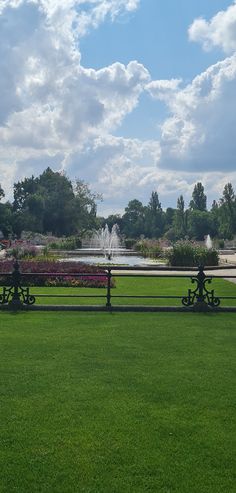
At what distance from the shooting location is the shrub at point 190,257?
28.9 m

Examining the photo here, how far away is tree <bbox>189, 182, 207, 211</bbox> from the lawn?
10492 centimetres

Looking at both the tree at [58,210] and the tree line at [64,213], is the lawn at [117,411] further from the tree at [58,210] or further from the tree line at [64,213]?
the tree at [58,210]

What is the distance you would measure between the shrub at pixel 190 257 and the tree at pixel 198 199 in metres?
83.7

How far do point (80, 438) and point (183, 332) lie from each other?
16.2 feet

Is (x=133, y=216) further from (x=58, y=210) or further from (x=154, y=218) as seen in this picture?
(x=58, y=210)

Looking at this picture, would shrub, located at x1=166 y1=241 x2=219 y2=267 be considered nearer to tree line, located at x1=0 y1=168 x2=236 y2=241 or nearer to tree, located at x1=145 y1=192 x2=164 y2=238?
tree line, located at x1=0 y1=168 x2=236 y2=241

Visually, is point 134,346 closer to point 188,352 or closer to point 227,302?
point 188,352

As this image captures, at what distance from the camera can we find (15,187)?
9912cm

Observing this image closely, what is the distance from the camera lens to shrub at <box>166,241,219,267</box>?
28.9 metres

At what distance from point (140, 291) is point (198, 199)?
9898 cm

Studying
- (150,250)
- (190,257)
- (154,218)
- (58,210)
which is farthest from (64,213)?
(190,257)

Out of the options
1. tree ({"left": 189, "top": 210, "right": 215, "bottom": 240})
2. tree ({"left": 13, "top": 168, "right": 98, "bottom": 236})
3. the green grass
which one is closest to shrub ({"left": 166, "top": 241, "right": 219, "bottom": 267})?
the green grass

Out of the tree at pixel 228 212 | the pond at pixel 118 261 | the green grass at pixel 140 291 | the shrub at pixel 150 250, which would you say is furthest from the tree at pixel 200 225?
the green grass at pixel 140 291

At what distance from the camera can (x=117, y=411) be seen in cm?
522
